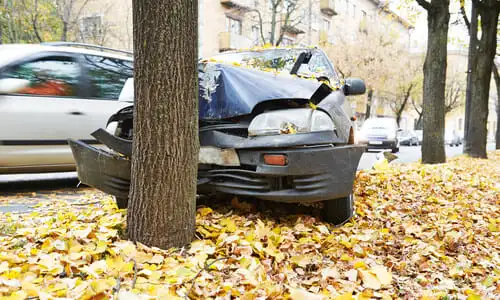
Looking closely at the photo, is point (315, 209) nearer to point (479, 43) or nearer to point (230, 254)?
point (230, 254)

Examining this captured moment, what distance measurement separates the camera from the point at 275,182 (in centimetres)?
320

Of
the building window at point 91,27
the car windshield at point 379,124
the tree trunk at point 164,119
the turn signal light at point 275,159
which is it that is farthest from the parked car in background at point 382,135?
the tree trunk at point 164,119

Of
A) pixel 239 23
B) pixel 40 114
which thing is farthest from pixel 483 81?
pixel 239 23

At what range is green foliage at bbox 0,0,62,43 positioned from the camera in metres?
16.4

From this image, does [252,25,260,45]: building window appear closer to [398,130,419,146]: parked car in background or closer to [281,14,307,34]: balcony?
[281,14,307,34]: balcony

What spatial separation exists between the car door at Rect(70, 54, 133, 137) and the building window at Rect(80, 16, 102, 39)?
50.1 ft

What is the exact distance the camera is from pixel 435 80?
9305 millimetres

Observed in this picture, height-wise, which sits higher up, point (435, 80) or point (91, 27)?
point (91, 27)

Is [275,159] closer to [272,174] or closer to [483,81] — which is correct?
[272,174]

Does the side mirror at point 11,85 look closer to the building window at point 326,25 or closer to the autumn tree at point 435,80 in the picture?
the autumn tree at point 435,80

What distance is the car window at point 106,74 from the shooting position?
19.0ft

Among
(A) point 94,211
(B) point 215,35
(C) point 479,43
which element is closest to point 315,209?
(A) point 94,211

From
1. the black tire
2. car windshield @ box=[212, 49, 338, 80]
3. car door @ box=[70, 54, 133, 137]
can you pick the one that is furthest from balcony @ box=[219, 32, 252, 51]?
the black tire

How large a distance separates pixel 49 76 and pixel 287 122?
11.9 ft
